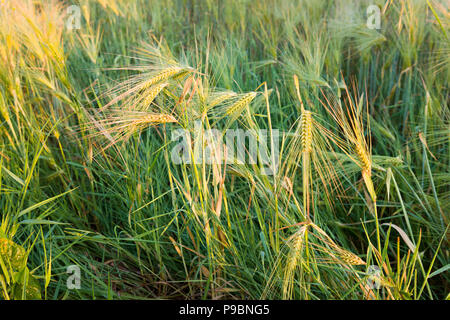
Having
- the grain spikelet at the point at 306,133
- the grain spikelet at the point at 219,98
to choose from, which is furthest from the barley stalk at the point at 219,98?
the grain spikelet at the point at 306,133

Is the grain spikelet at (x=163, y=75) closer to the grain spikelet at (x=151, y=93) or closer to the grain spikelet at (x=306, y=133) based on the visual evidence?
the grain spikelet at (x=151, y=93)

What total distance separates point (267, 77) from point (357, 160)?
0.97 metres

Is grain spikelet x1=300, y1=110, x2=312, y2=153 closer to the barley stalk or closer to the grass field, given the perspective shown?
the grass field

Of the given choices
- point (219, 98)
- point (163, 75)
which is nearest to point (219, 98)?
point (219, 98)

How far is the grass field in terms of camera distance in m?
0.87

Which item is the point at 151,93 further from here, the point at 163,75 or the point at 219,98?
the point at 219,98

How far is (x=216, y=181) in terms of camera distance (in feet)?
2.92

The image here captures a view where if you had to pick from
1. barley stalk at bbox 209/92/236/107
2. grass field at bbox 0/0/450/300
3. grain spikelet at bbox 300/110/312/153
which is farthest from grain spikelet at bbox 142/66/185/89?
grain spikelet at bbox 300/110/312/153

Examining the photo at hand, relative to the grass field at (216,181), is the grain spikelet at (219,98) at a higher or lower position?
higher

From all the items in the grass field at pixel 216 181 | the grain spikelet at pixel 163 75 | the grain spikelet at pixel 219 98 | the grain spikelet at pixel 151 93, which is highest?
the grain spikelet at pixel 163 75

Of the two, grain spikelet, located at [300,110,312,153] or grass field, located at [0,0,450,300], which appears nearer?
grain spikelet, located at [300,110,312,153]

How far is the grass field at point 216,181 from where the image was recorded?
2.85 ft
